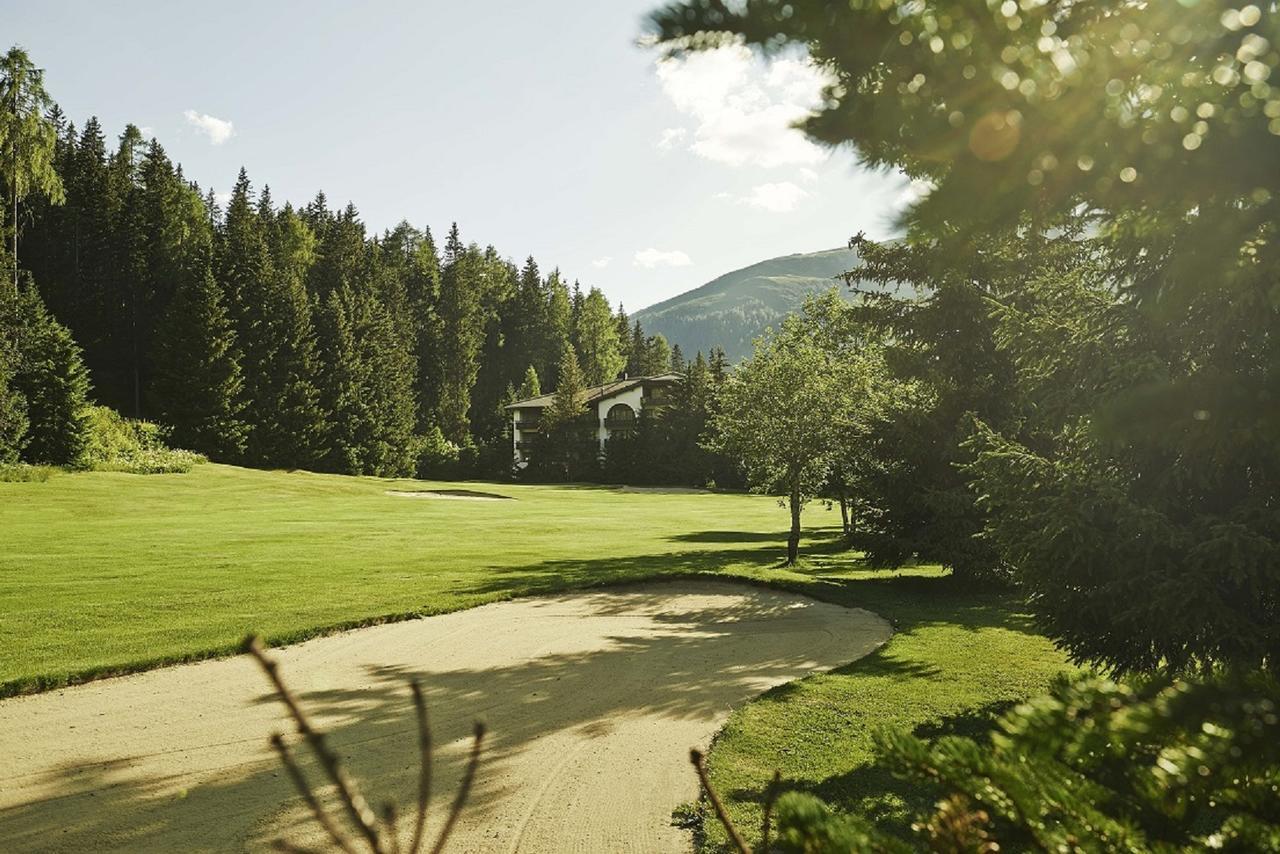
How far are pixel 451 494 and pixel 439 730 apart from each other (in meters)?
39.8

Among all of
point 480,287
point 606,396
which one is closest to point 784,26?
point 606,396

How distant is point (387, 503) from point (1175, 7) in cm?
3627

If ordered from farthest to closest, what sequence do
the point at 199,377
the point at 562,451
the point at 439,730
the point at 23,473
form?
the point at 562,451 → the point at 199,377 → the point at 23,473 → the point at 439,730

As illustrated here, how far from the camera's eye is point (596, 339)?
350 ft

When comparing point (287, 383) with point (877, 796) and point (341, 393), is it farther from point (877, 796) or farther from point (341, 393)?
point (877, 796)

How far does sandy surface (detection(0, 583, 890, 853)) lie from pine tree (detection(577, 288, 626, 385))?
93683 mm

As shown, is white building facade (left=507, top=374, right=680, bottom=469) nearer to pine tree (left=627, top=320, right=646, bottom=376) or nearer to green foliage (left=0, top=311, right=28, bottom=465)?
pine tree (left=627, top=320, right=646, bottom=376)

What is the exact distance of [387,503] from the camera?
3578cm

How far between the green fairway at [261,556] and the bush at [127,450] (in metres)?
2.46

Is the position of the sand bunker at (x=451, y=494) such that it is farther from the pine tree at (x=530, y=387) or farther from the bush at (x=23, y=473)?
the pine tree at (x=530, y=387)

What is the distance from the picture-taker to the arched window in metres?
73.4

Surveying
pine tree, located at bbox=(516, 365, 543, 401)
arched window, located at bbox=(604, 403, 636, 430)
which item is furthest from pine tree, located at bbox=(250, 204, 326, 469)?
pine tree, located at bbox=(516, 365, 543, 401)

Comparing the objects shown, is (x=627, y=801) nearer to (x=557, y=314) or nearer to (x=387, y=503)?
(x=387, y=503)

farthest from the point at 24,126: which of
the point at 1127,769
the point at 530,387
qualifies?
the point at 530,387
